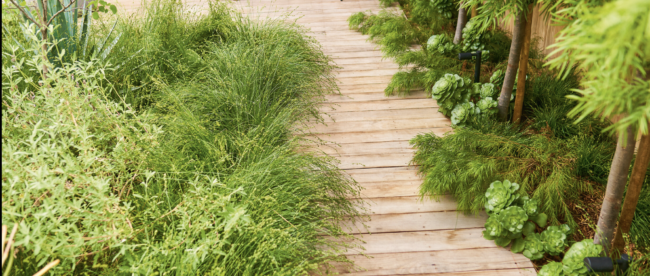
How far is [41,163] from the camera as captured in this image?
156 cm

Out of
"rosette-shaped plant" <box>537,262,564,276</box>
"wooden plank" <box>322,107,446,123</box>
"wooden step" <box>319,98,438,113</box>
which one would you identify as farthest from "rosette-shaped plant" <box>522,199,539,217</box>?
"wooden step" <box>319,98,438,113</box>

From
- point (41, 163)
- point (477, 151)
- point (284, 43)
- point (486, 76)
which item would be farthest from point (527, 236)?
point (284, 43)

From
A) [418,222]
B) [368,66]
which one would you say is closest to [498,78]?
[368,66]

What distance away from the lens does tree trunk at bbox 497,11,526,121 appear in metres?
2.55

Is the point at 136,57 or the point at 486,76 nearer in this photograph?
the point at 136,57

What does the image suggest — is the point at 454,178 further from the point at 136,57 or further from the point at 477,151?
the point at 136,57

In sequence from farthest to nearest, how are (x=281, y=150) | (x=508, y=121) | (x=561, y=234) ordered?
(x=508, y=121), (x=281, y=150), (x=561, y=234)

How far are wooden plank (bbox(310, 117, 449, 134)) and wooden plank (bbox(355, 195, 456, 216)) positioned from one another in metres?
0.73

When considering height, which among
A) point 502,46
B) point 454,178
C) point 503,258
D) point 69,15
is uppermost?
point 69,15

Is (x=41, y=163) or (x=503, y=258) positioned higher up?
(x=41, y=163)

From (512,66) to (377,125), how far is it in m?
0.87

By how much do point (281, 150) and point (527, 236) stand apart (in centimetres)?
115

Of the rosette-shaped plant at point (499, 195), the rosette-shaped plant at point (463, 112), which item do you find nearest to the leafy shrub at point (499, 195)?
the rosette-shaped plant at point (499, 195)

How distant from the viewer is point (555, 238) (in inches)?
77.9
